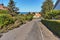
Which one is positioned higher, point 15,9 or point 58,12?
point 58,12

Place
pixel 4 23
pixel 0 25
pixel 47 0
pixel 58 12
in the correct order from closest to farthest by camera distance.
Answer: pixel 58 12 < pixel 0 25 < pixel 4 23 < pixel 47 0

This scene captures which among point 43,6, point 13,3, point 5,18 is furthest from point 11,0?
point 5,18

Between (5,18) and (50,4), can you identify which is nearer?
(5,18)

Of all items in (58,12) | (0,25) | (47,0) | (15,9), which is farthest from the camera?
(47,0)

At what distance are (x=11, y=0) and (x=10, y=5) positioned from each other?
11.8 ft

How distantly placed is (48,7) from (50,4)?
2.17 metres

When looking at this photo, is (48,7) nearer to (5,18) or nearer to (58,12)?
(5,18)

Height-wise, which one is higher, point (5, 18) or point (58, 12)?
point (58, 12)

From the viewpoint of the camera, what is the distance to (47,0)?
110062 millimetres

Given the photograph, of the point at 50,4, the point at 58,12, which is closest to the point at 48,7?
the point at 50,4

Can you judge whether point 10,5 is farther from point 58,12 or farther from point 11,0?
point 58,12

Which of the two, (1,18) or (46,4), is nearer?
(1,18)

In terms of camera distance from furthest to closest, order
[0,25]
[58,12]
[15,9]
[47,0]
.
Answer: [47,0], [15,9], [0,25], [58,12]

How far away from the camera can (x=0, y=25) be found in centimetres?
3092
